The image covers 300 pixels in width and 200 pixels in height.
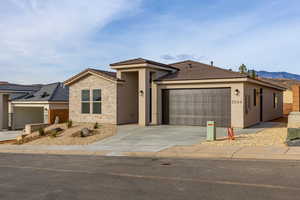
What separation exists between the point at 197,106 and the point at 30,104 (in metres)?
18.3

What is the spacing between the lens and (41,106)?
1158 inches

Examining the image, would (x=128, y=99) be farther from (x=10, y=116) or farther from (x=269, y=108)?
(x=10, y=116)

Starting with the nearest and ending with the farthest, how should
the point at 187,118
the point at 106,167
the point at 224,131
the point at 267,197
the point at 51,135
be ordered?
1. the point at 267,197
2. the point at 106,167
3. the point at 224,131
4. the point at 51,135
5. the point at 187,118

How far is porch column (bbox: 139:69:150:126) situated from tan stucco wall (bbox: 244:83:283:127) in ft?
22.0

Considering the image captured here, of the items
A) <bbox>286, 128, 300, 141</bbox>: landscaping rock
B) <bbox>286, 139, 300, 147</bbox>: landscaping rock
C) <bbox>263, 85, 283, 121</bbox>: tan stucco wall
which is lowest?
<bbox>286, 139, 300, 147</bbox>: landscaping rock

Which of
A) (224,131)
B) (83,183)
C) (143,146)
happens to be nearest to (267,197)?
(83,183)

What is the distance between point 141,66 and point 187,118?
488 cm

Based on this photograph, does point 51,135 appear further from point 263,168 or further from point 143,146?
point 263,168

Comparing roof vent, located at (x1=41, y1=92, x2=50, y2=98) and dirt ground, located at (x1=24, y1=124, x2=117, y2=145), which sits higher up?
roof vent, located at (x1=41, y1=92, x2=50, y2=98)

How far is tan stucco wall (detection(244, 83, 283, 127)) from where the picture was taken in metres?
20.3

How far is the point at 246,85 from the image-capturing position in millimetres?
19859

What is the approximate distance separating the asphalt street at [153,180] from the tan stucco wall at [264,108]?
10.9m

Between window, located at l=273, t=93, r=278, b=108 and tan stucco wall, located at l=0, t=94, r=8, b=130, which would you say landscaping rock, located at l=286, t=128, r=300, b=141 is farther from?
tan stucco wall, located at l=0, t=94, r=8, b=130

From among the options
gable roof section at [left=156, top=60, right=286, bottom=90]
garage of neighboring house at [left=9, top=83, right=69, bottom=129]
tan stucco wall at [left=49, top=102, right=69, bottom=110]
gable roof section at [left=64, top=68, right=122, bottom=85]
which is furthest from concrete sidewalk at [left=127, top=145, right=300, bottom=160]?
tan stucco wall at [left=49, top=102, right=69, bottom=110]
